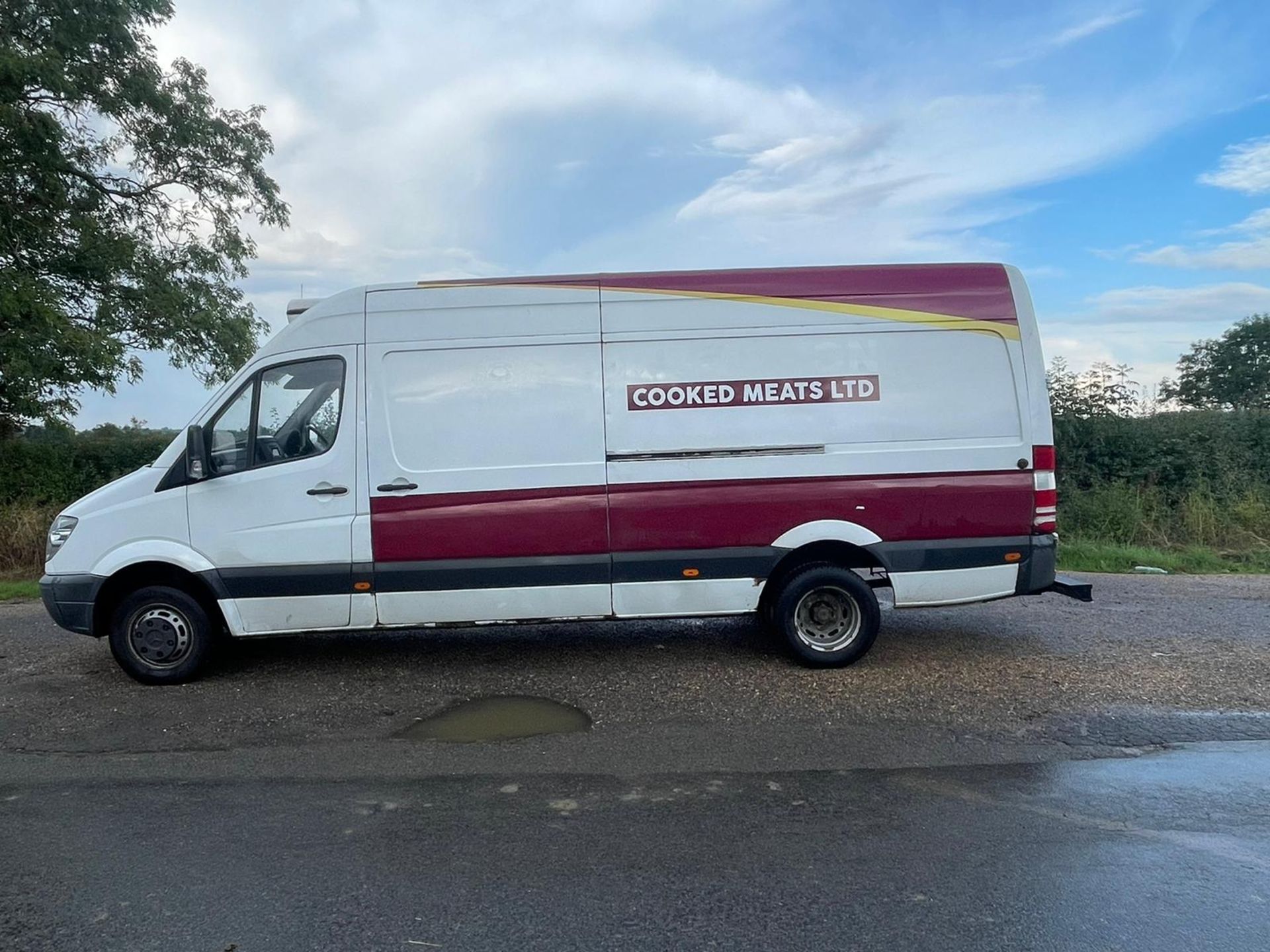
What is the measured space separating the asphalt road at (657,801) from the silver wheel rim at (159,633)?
0.34 m

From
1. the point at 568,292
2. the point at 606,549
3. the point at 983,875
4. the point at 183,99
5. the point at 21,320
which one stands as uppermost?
the point at 183,99

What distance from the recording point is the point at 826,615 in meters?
6.40

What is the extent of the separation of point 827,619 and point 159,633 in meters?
4.58

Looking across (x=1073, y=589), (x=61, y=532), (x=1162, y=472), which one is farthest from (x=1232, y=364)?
(x=61, y=532)

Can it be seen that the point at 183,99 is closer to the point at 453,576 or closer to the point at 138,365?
the point at 138,365

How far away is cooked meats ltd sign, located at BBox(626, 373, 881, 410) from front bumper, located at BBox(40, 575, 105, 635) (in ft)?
12.4

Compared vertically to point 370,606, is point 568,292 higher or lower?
higher

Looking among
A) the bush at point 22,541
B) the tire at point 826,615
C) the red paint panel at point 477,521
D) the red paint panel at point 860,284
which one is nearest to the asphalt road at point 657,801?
the tire at point 826,615

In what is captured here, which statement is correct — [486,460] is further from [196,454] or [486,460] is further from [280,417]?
[196,454]

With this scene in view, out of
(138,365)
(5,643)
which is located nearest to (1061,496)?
(5,643)

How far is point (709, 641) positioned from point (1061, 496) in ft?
26.4

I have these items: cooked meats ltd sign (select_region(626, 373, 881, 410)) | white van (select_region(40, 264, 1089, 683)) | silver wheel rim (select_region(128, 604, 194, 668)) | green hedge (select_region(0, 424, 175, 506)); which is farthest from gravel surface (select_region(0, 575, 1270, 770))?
green hedge (select_region(0, 424, 175, 506))

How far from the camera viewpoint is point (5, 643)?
7805mm

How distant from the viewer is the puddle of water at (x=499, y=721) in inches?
206
